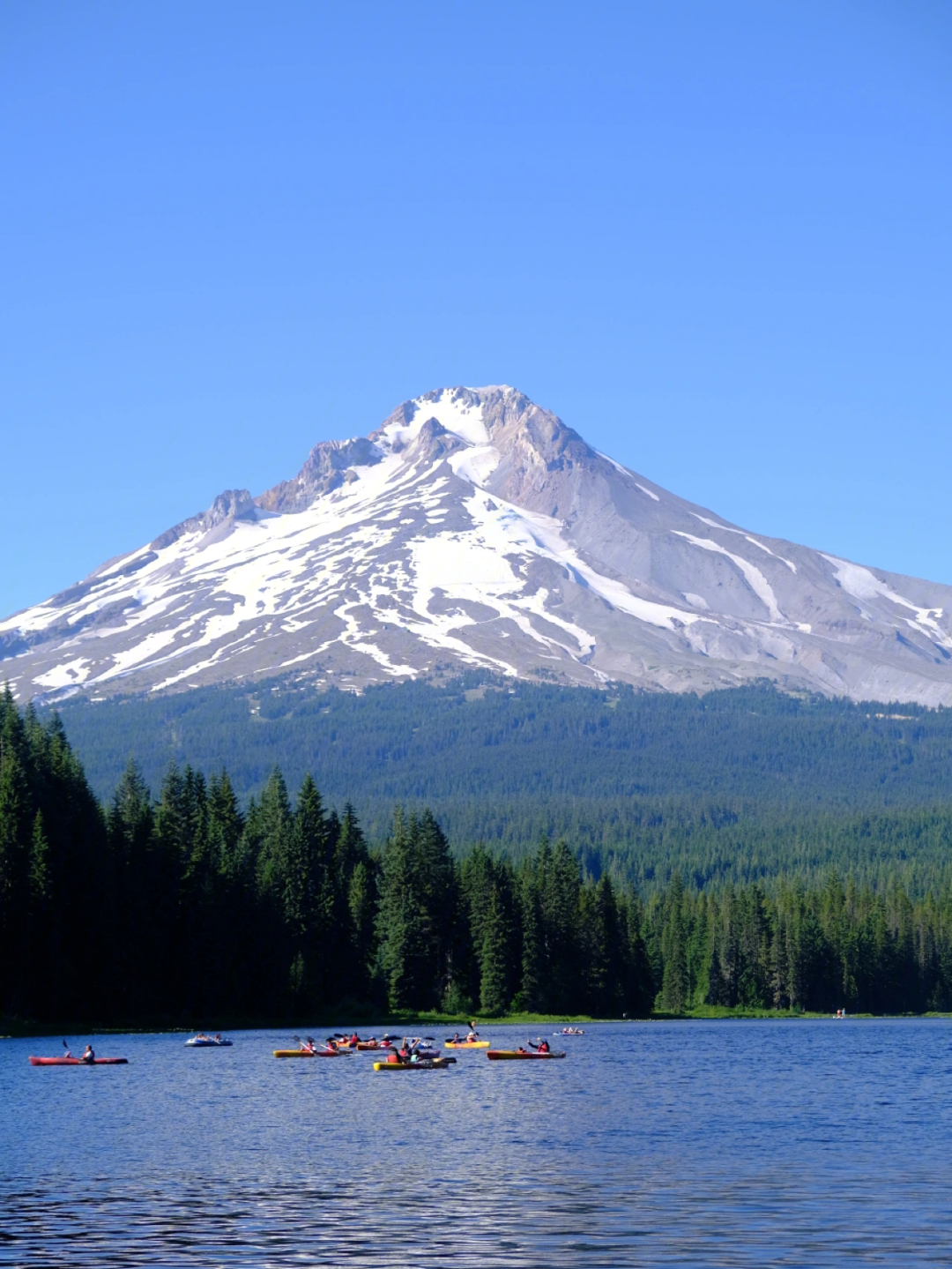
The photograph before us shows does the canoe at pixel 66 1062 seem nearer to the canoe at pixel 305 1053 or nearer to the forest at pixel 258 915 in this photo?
the canoe at pixel 305 1053

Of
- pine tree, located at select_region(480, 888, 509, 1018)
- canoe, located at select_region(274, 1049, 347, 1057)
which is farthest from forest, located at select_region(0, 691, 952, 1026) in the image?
canoe, located at select_region(274, 1049, 347, 1057)

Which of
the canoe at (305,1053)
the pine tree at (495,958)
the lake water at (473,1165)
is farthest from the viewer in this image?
the pine tree at (495,958)

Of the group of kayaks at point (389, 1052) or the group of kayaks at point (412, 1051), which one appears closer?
the group of kayaks at point (389, 1052)

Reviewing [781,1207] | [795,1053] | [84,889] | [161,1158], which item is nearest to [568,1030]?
[795,1053]

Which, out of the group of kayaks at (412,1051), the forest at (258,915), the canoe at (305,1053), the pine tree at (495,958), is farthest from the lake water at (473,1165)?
the pine tree at (495,958)

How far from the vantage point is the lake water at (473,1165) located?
3916 cm

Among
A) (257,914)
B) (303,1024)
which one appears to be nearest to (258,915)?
(257,914)

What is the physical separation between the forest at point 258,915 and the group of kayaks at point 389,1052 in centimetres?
1161

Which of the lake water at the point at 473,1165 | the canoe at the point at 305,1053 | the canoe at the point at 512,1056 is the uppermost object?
the lake water at the point at 473,1165

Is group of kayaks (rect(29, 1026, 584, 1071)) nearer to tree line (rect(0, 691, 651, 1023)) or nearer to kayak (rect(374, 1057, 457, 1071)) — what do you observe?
kayak (rect(374, 1057, 457, 1071))

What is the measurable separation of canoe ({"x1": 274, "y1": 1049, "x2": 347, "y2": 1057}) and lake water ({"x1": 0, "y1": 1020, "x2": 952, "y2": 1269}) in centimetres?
776

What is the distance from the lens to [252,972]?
14225 cm

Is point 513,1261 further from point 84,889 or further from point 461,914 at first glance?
point 461,914

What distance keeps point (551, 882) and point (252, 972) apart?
41.9 meters
